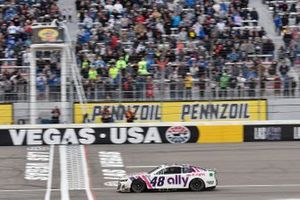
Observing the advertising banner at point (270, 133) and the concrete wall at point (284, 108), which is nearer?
the advertising banner at point (270, 133)

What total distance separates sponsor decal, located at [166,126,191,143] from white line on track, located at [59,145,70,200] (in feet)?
12.7

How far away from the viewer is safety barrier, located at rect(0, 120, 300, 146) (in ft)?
99.0

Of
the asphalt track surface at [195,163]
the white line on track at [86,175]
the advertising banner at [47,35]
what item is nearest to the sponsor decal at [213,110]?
the asphalt track surface at [195,163]

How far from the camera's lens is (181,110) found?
106 feet

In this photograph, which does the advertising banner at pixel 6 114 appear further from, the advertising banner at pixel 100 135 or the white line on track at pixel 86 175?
the white line on track at pixel 86 175

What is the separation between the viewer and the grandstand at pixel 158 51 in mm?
31453

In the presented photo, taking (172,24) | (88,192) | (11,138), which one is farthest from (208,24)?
(88,192)

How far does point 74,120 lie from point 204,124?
5.09m

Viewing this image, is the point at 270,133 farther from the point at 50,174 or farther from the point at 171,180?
the point at 171,180

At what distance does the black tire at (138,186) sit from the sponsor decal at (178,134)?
9.27 m

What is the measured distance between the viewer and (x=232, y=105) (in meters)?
32.5

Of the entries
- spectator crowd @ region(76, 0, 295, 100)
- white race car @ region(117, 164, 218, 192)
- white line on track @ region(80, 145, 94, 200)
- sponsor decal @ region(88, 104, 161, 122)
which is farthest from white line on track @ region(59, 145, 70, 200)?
spectator crowd @ region(76, 0, 295, 100)

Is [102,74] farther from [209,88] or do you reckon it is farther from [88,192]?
[88,192]

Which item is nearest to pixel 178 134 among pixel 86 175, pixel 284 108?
pixel 284 108
